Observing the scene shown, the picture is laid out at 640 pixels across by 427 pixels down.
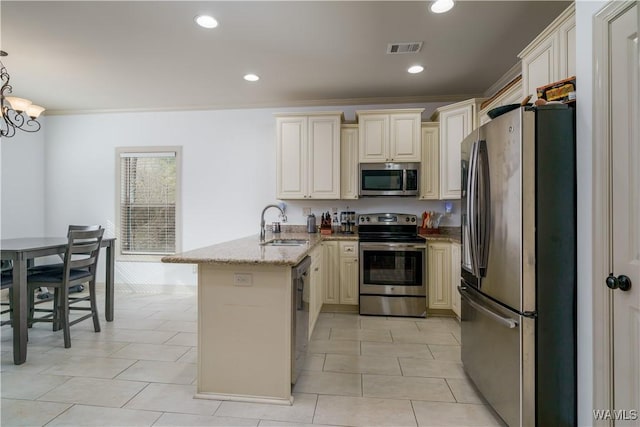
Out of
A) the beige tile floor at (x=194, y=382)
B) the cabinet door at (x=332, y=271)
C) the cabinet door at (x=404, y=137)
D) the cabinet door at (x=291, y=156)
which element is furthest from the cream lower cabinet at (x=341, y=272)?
the cabinet door at (x=404, y=137)

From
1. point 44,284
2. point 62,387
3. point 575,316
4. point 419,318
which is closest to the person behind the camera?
point 575,316

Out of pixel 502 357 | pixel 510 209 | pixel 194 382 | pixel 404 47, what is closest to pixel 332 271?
pixel 194 382

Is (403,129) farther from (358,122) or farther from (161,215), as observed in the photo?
(161,215)

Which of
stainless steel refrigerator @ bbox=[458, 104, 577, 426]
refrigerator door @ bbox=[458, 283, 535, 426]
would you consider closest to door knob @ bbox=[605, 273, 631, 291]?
stainless steel refrigerator @ bbox=[458, 104, 577, 426]

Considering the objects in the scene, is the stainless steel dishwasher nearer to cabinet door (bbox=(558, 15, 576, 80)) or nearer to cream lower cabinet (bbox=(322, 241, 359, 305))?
cream lower cabinet (bbox=(322, 241, 359, 305))

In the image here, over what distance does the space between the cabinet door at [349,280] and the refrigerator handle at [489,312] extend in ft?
5.04

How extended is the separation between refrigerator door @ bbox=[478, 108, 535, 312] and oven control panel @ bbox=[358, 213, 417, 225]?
2185 millimetres

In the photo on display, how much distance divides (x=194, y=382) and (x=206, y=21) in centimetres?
271

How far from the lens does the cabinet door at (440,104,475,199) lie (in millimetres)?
3527

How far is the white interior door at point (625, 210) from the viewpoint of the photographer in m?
1.27

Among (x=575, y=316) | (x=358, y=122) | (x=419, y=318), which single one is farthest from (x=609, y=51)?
(x=419, y=318)

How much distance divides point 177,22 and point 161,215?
2.91 metres

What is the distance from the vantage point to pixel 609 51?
54.2 inches

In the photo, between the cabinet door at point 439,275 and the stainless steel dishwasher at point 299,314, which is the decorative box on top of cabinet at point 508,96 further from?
the stainless steel dishwasher at point 299,314
